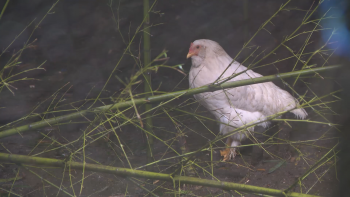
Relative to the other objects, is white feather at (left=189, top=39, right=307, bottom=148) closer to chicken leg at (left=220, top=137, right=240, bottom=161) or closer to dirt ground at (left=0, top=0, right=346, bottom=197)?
chicken leg at (left=220, top=137, right=240, bottom=161)

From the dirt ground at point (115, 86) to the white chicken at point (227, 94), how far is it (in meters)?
0.13

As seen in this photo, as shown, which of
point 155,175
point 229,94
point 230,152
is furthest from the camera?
point 230,152

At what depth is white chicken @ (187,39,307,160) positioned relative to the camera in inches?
72.2

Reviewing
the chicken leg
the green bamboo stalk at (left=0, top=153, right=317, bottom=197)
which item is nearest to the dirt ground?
the chicken leg

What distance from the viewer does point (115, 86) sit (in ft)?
7.13

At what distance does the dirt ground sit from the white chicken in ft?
0.44

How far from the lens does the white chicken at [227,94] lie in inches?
72.2

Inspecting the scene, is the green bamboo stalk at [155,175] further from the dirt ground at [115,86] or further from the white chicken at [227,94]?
the white chicken at [227,94]

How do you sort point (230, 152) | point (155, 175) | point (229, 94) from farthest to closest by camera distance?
point (230, 152), point (229, 94), point (155, 175)

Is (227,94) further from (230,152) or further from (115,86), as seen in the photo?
(115,86)

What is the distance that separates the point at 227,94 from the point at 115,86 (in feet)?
2.52

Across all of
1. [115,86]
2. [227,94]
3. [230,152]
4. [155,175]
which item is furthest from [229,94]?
[155,175]

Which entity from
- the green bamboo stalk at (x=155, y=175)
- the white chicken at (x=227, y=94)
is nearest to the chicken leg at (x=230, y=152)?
the white chicken at (x=227, y=94)

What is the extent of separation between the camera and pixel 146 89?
1.51 m
